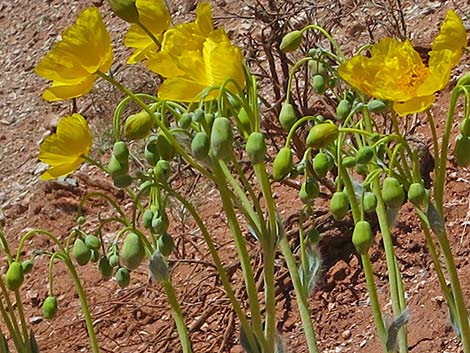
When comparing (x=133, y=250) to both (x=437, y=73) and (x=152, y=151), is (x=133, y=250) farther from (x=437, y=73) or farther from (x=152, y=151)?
(x=437, y=73)

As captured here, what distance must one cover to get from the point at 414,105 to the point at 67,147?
21.5 inches

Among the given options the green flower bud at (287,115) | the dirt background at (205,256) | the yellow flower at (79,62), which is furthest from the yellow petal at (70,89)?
the dirt background at (205,256)

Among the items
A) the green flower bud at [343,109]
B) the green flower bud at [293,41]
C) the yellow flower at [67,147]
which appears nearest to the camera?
the yellow flower at [67,147]

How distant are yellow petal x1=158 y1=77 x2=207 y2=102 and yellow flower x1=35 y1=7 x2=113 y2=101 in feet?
0.38

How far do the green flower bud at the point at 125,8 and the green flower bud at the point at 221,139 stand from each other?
22 centimetres

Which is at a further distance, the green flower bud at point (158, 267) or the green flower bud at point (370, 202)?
the green flower bud at point (158, 267)

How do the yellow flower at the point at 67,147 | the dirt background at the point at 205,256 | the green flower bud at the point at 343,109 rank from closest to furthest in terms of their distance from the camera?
the yellow flower at the point at 67,147, the green flower bud at the point at 343,109, the dirt background at the point at 205,256

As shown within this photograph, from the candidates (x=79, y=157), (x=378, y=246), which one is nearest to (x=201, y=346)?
(x=378, y=246)

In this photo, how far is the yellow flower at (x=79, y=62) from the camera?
5.06ft

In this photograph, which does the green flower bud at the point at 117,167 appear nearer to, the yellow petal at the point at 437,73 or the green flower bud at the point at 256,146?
the green flower bud at the point at 256,146

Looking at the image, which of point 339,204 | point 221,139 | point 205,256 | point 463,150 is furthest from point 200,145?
point 205,256

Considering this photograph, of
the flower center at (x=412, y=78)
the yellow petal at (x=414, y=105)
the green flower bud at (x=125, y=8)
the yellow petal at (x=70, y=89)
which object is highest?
the green flower bud at (x=125, y=8)

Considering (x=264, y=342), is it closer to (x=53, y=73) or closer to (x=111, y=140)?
(x=53, y=73)

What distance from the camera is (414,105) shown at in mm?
Answer: 1462
